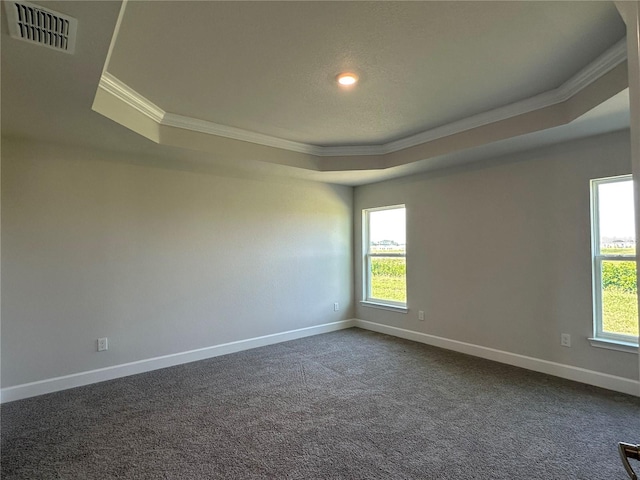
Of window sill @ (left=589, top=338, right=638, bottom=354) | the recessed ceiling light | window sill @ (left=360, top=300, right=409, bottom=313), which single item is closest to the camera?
the recessed ceiling light

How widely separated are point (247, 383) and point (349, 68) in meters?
2.91

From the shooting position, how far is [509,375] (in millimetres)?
3400

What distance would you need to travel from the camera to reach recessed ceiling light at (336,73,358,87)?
101 inches

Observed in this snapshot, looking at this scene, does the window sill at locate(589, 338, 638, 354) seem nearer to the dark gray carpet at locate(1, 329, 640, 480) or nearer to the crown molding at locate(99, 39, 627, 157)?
the dark gray carpet at locate(1, 329, 640, 480)

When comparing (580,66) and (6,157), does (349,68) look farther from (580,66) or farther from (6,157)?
(6,157)

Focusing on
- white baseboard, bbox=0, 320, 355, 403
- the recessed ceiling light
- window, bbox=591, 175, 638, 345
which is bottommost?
white baseboard, bbox=0, 320, 355, 403

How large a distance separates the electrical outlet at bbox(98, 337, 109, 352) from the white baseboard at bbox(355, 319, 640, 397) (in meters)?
3.56

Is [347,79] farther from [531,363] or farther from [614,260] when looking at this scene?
[531,363]

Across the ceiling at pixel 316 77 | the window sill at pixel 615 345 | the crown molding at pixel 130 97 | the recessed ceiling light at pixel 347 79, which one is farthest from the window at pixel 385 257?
the crown molding at pixel 130 97

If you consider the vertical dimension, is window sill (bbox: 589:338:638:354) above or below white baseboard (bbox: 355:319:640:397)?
above

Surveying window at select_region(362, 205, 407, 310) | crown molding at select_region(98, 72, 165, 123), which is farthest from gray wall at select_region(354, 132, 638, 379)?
crown molding at select_region(98, 72, 165, 123)

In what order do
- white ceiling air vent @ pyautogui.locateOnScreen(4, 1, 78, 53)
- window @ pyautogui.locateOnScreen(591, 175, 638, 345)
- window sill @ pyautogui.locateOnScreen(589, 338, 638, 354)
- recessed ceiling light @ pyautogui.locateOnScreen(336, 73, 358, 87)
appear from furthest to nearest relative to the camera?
window @ pyautogui.locateOnScreen(591, 175, 638, 345)
window sill @ pyautogui.locateOnScreen(589, 338, 638, 354)
recessed ceiling light @ pyautogui.locateOnScreen(336, 73, 358, 87)
white ceiling air vent @ pyautogui.locateOnScreen(4, 1, 78, 53)

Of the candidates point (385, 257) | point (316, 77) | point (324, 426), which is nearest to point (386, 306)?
point (385, 257)

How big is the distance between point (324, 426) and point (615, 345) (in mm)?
2701
